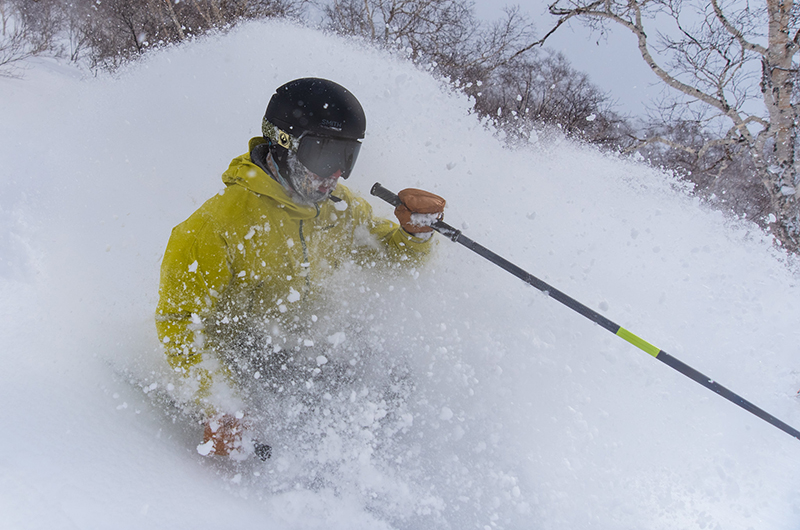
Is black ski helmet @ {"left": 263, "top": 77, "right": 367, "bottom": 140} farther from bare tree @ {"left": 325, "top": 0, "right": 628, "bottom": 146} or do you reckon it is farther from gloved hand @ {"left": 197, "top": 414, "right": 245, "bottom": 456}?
bare tree @ {"left": 325, "top": 0, "right": 628, "bottom": 146}

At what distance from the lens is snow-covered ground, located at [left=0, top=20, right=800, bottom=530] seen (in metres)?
1.87

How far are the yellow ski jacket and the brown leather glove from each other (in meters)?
0.10

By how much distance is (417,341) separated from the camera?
2.49m

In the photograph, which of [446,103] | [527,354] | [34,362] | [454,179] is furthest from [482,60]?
[34,362]

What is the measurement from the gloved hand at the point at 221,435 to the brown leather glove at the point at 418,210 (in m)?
1.38

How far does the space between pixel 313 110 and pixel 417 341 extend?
148 centimetres

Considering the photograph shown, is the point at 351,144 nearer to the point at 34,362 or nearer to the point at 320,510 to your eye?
the point at 320,510

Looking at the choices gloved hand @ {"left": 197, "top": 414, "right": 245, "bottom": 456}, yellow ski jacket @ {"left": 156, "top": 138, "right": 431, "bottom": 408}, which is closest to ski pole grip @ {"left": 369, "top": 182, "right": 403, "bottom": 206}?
yellow ski jacket @ {"left": 156, "top": 138, "right": 431, "bottom": 408}

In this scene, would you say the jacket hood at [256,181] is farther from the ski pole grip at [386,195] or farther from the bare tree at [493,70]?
the bare tree at [493,70]

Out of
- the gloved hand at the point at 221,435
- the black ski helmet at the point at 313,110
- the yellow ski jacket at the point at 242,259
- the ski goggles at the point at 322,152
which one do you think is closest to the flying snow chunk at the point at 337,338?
the yellow ski jacket at the point at 242,259

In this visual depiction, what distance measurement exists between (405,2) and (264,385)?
14.9 metres

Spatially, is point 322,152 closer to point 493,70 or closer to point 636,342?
point 636,342

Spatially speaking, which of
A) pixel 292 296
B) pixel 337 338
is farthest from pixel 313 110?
pixel 337 338

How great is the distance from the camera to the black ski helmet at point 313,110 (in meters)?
1.79
